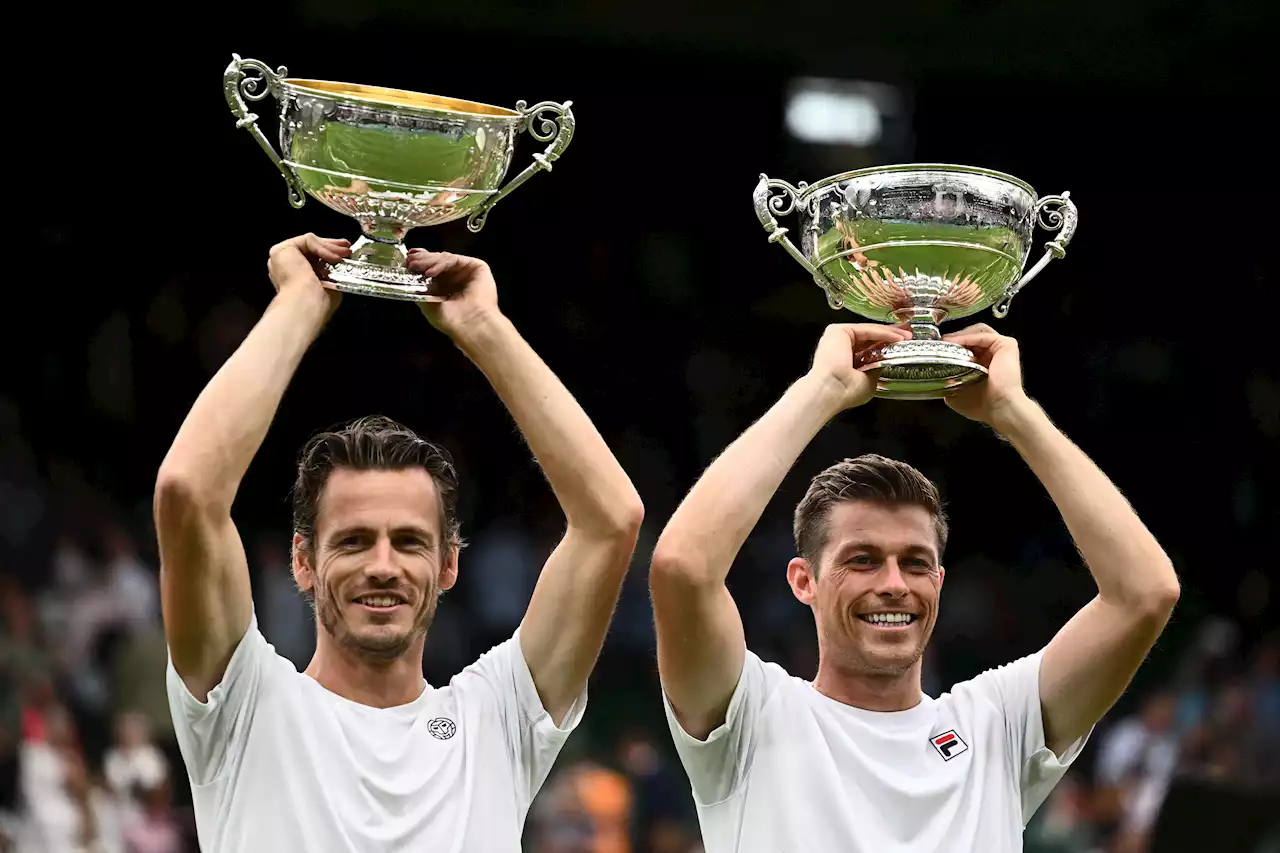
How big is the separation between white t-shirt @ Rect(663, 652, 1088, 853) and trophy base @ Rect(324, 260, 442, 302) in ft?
2.91

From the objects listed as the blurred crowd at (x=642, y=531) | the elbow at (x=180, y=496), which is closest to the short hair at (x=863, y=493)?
the elbow at (x=180, y=496)

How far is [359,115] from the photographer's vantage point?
9.79 ft

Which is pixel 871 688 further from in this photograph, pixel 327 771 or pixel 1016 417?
pixel 327 771

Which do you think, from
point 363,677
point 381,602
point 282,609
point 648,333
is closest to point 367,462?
point 381,602

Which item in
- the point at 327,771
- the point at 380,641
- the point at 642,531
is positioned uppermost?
the point at 642,531

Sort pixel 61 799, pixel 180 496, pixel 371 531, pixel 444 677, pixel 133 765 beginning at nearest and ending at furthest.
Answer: pixel 180 496, pixel 371 531, pixel 61 799, pixel 133 765, pixel 444 677

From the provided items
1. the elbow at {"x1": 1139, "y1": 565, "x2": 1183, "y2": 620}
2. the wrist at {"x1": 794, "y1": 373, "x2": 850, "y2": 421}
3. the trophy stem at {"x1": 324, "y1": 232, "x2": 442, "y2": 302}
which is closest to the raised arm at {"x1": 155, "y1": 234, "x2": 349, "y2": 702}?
the trophy stem at {"x1": 324, "y1": 232, "x2": 442, "y2": 302}

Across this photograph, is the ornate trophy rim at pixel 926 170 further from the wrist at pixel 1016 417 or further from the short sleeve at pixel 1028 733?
the short sleeve at pixel 1028 733

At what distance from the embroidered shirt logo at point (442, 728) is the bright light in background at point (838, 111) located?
647 cm

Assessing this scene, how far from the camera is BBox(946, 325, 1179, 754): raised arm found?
329cm

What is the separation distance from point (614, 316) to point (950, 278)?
19.1ft

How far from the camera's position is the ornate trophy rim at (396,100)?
3.00m

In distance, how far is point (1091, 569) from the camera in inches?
130

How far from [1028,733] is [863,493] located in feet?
1.79
